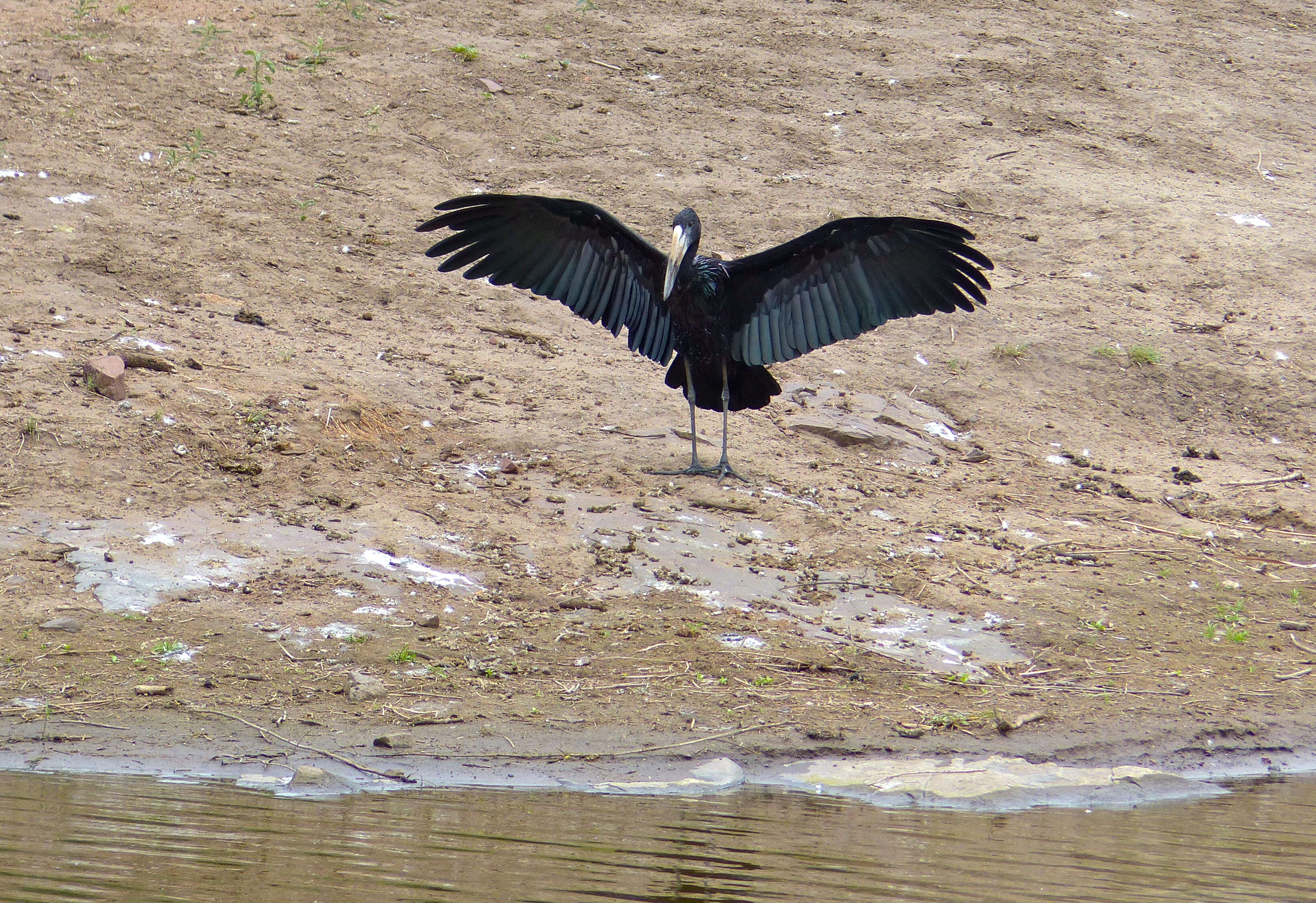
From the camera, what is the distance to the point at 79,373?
648 centimetres

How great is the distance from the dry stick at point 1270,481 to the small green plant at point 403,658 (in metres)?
5.27

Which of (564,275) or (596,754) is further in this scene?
(564,275)

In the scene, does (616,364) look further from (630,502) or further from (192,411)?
(192,411)

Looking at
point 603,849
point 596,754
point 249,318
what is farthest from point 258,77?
point 603,849

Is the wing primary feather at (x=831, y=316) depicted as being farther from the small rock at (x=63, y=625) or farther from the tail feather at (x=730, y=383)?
the small rock at (x=63, y=625)

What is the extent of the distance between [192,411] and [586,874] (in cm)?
384

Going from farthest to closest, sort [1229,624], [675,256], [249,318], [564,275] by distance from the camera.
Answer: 1. [249,318]
2. [564,275]
3. [675,256]
4. [1229,624]

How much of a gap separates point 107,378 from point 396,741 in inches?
116

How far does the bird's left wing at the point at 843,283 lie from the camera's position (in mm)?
6590

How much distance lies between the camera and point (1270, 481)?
26.0 feet

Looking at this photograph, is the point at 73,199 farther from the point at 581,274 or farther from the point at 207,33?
the point at 581,274

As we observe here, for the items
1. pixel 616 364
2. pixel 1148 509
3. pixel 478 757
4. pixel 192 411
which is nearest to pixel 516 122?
pixel 616 364

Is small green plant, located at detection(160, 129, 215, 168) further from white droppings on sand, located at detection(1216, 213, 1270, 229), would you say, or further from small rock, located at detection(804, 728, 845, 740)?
white droppings on sand, located at detection(1216, 213, 1270, 229)

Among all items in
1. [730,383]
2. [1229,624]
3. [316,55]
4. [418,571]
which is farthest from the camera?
[316,55]
